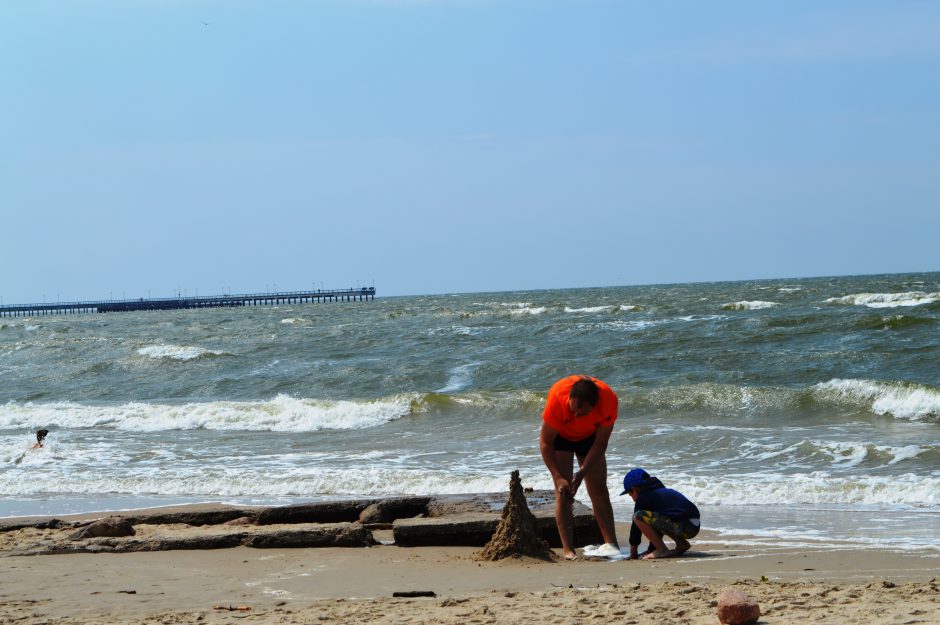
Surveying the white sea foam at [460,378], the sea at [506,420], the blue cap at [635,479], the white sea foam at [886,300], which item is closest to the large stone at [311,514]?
the sea at [506,420]

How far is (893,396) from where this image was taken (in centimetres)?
1597

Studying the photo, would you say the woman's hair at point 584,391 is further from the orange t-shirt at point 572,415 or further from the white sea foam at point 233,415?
the white sea foam at point 233,415

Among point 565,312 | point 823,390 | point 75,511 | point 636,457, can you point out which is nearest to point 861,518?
point 636,457

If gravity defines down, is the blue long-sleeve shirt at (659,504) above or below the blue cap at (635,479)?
below

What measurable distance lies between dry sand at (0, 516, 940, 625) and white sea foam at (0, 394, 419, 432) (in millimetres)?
10712

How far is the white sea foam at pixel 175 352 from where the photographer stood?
3156 centimetres

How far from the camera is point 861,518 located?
328 inches

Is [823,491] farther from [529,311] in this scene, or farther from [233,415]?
[529,311]

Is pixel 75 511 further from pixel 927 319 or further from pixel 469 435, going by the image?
pixel 927 319

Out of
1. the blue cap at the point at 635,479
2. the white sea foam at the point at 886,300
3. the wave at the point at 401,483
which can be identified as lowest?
the wave at the point at 401,483

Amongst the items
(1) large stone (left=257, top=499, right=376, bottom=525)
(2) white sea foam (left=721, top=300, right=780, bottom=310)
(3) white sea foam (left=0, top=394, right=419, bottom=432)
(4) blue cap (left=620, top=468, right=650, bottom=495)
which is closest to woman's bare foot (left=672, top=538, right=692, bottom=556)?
(4) blue cap (left=620, top=468, right=650, bottom=495)

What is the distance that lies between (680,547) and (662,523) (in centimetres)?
19

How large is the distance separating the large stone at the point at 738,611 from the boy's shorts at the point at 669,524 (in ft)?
7.08

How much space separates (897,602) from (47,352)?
36.6 m
